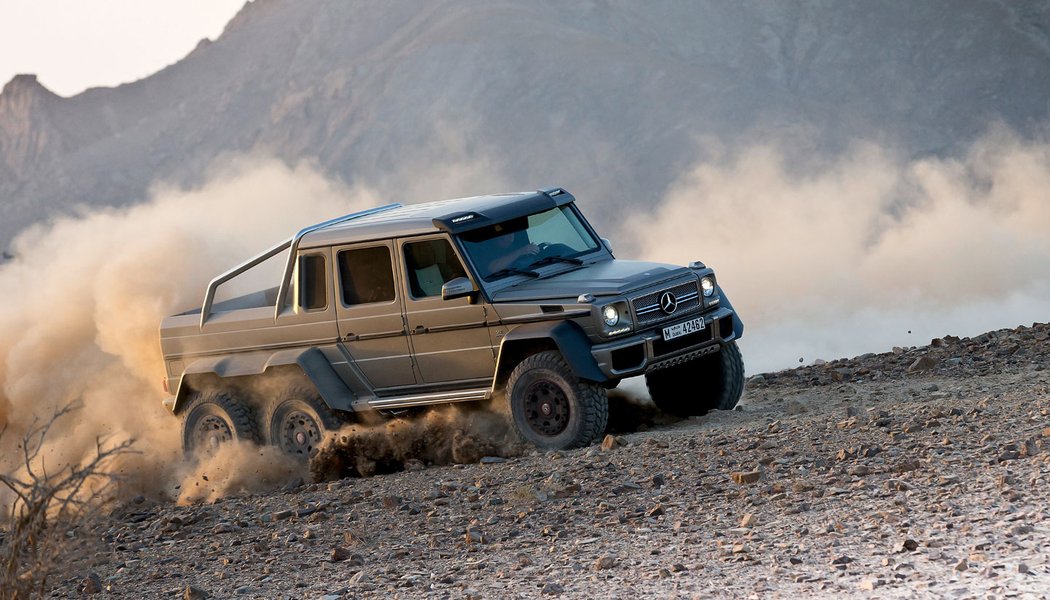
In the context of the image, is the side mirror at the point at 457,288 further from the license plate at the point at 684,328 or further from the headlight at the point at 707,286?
the headlight at the point at 707,286

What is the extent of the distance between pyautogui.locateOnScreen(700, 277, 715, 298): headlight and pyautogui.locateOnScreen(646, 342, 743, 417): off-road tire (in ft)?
1.67

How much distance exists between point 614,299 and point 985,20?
8616cm

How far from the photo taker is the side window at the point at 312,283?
40.8 ft

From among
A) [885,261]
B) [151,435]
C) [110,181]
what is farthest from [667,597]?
[110,181]

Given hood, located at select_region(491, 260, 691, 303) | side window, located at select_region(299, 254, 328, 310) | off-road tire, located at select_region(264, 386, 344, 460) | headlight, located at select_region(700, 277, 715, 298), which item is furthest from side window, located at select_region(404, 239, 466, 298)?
headlight, located at select_region(700, 277, 715, 298)

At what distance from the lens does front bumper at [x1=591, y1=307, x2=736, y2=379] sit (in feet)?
36.3

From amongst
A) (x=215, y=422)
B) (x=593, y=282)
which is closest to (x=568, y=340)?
(x=593, y=282)

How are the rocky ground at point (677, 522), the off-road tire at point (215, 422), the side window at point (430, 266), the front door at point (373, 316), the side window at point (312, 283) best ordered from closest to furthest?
the rocky ground at point (677, 522) < the side window at point (430, 266) < the front door at point (373, 316) < the side window at point (312, 283) < the off-road tire at point (215, 422)

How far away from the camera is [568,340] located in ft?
36.5

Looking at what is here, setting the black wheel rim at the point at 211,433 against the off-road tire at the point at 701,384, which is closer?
the off-road tire at the point at 701,384

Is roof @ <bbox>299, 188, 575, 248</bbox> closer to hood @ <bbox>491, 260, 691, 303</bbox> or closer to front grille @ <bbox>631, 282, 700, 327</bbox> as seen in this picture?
hood @ <bbox>491, 260, 691, 303</bbox>

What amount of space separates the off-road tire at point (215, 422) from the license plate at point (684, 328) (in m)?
3.80

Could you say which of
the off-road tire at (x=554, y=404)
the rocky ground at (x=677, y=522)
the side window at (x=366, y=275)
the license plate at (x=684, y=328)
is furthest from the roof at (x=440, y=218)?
the rocky ground at (x=677, y=522)

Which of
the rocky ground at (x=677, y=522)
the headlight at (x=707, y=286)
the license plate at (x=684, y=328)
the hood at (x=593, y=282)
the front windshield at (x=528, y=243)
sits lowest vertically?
the rocky ground at (x=677, y=522)
